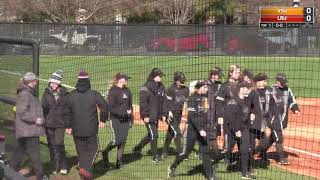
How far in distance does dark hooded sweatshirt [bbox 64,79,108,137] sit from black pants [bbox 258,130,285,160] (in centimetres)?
328

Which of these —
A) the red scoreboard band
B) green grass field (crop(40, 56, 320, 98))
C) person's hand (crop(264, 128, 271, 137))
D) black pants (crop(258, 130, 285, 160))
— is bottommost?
black pants (crop(258, 130, 285, 160))

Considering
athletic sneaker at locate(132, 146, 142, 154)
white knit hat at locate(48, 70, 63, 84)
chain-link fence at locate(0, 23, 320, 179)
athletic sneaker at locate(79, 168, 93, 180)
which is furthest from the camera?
athletic sneaker at locate(132, 146, 142, 154)

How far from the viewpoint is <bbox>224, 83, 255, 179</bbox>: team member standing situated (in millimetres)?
9778

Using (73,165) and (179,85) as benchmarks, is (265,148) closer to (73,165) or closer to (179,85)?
(179,85)

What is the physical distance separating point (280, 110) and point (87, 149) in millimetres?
3736

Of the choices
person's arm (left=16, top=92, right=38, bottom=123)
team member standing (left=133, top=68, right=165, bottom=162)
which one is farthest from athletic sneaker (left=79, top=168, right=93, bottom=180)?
team member standing (left=133, top=68, right=165, bottom=162)

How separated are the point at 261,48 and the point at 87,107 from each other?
11.7 meters

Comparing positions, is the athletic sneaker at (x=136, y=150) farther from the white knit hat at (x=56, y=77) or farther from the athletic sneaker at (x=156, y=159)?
the white knit hat at (x=56, y=77)

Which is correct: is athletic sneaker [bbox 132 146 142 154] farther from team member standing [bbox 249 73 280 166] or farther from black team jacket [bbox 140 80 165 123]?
team member standing [bbox 249 73 280 166]

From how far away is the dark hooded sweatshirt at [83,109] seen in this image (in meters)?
9.10

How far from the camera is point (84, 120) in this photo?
359 inches

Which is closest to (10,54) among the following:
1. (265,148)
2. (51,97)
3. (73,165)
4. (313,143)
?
(51,97)
